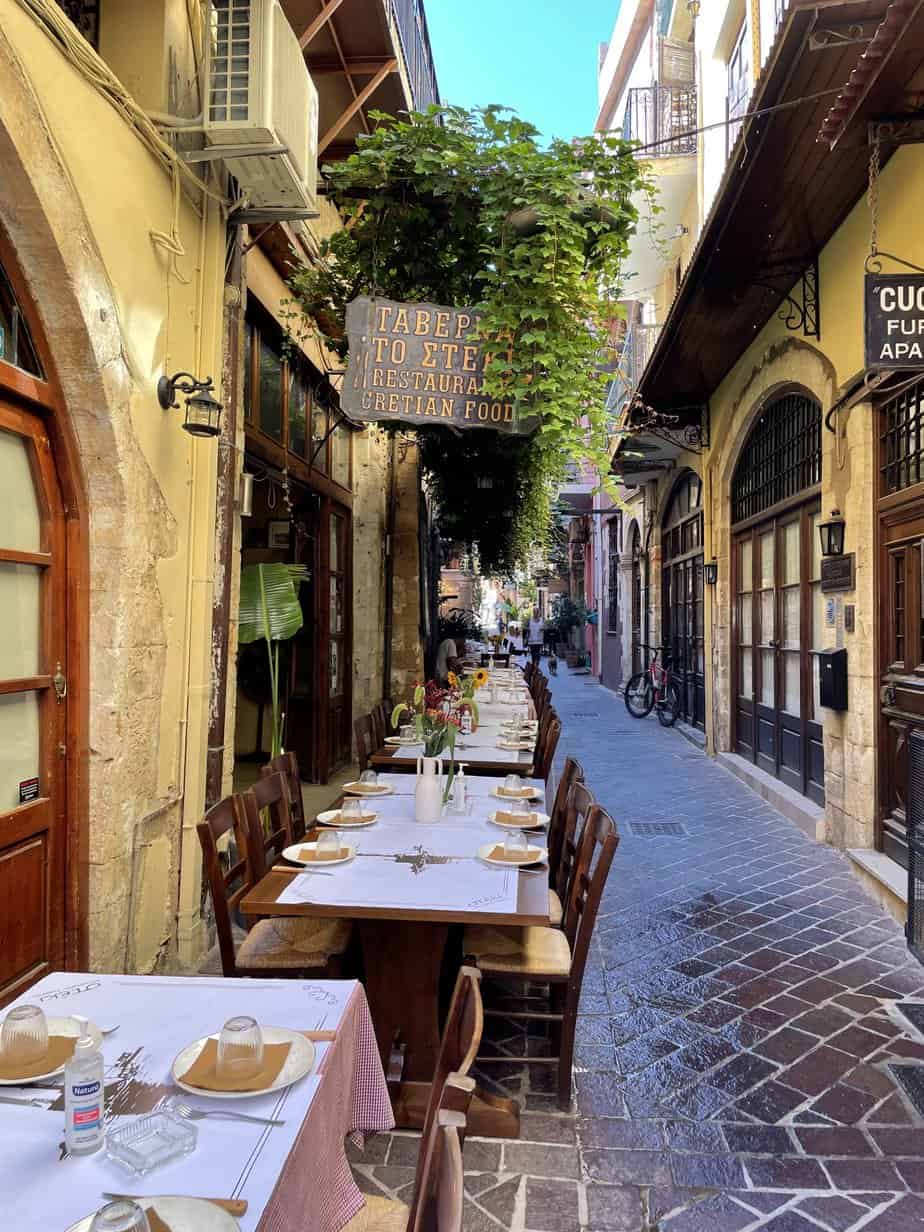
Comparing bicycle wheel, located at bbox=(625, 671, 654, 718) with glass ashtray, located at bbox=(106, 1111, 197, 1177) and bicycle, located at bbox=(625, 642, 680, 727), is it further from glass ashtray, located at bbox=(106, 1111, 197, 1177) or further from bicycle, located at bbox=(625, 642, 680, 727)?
glass ashtray, located at bbox=(106, 1111, 197, 1177)

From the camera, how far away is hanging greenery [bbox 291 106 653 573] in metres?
4.04

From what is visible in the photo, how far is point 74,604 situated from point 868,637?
458 cm

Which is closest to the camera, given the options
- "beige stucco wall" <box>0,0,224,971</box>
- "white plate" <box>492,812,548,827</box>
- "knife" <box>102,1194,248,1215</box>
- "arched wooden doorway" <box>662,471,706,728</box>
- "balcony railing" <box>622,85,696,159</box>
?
"knife" <box>102,1194,248,1215</box>

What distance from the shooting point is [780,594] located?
7.51m

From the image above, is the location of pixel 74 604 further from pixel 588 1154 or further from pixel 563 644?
pixel 563 644

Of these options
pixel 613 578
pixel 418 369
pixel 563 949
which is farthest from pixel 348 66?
pixel 613 578

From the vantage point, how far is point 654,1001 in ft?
11.3

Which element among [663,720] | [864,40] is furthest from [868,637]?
[663,720]

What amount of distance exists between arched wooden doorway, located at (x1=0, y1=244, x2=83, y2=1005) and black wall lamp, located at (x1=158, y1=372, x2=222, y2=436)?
2.00ft

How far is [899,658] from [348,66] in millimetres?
5334

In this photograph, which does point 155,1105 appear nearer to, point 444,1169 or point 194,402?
point 444,1169

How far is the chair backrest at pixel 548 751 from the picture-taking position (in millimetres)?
5141

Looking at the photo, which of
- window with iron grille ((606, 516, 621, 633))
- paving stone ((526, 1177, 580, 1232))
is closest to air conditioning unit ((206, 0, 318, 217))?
paving stone ((526, 1177, 580, 1232))

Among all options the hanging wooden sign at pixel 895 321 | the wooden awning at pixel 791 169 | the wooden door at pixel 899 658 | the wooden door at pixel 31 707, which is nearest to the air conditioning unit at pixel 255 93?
the wooden door at pixel 31 707
